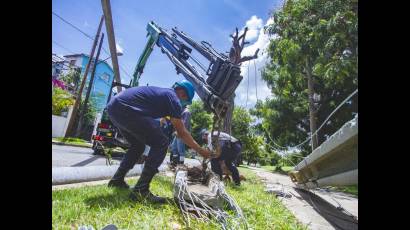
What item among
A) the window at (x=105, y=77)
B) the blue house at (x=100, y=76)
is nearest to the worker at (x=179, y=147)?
the blue house at (x=100, y=76)

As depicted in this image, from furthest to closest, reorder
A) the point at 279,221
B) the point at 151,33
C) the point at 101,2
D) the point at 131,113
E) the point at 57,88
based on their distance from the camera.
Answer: the point at 57,88 < the point at 151,33 < the point at 101,2 < the point at 131,113 < the point at 279,221

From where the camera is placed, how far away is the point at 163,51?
703cm

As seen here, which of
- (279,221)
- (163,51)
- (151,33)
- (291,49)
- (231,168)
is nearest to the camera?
(279,221)

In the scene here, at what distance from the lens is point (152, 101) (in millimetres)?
3162

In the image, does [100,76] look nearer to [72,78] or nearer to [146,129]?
[72,78]

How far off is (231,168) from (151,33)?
4440mm

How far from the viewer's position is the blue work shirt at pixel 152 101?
308 centimetres

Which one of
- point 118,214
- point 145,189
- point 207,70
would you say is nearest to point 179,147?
point 207,70

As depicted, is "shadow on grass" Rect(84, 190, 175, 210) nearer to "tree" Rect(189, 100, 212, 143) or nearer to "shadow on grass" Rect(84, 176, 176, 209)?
"shadow on grass" Rect(84, 176, 176, 209)

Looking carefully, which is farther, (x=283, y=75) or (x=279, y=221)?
(x=283, y=75)
